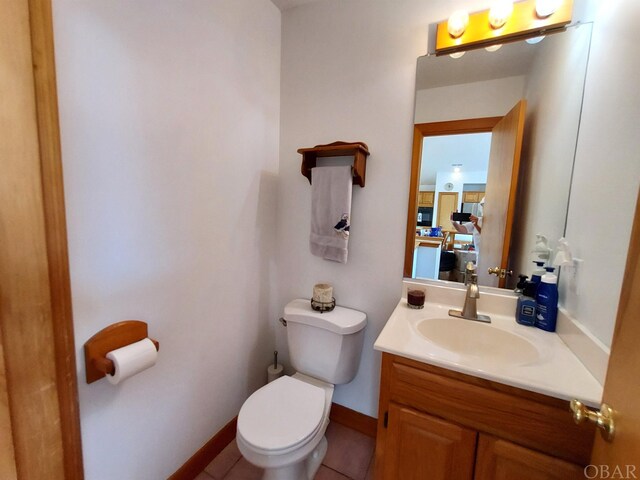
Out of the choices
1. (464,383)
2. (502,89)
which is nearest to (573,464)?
(464,383)

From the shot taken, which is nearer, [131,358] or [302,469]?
[131,358]

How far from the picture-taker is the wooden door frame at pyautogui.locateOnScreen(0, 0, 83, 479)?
65 cm

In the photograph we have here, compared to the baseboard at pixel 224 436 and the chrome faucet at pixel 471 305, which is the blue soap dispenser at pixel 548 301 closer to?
the chrome faucet at pixel 471 305

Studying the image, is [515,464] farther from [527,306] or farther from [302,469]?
[302,469]

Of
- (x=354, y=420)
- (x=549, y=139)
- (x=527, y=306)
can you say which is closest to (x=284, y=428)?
(x=354, y=420)

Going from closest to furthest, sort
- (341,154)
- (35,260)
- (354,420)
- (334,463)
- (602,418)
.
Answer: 1. (602,418)
2. (35,260)
3. (334,463)
4. (341,154)
5. (354,420)

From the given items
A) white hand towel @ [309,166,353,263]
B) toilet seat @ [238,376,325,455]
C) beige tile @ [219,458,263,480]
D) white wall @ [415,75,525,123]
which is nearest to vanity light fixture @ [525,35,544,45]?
white wall @ [415,75,525,123]

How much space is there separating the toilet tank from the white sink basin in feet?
1.22

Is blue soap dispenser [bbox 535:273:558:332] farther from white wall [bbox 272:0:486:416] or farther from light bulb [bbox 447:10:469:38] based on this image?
light bulb [bbox 447:10:469:38]

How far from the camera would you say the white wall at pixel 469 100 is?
47.3 inches

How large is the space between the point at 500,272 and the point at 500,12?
1.11m

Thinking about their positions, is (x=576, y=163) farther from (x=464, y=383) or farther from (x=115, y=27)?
(x=115, y=27)

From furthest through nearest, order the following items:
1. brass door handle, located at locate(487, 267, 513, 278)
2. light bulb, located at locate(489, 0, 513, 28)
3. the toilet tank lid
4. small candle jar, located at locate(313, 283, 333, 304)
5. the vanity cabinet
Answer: small candle jar, located at locate(313, 283, 333, 304) < the toilet tank lid < brass door handle, located at locate(487, 267, 513, 278) < light bulb, located at locate(489, 0, 513, 28) < the vanity cabinet

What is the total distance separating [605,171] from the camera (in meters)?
0.86
